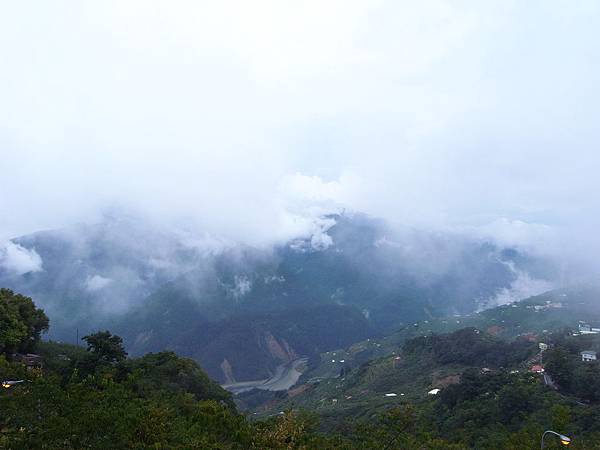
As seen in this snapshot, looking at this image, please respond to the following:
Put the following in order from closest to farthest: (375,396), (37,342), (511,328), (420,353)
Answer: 1. (37,342)
2. (375,396)
3. (420,353)
4. (511,328)

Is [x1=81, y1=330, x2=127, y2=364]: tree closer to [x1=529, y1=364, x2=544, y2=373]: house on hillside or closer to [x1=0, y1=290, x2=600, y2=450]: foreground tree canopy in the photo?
[x1=0, y1=290, x2=600, y2=450]: foreground tree canopy

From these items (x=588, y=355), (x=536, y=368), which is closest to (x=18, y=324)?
(x=536, y=368)

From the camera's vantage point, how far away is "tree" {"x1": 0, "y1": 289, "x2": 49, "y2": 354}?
4303cm

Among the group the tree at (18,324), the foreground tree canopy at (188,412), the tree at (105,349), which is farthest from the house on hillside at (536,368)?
the tree at (18,324)

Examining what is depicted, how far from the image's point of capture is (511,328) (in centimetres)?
14875

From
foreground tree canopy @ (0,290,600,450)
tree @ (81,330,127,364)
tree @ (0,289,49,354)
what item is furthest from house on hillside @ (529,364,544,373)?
tree @ (0,289,49,354)

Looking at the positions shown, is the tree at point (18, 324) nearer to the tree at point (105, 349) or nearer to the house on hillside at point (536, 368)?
the tree at point (105, 349)

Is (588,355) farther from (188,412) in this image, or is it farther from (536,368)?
(188,412)

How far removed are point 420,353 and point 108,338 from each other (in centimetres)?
9392

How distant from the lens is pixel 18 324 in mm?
45156

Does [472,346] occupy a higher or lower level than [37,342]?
lower

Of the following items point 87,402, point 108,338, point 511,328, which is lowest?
point 511,328

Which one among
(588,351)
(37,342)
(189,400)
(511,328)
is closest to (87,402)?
(189,400)

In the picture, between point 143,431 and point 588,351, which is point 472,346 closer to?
point 588,351
